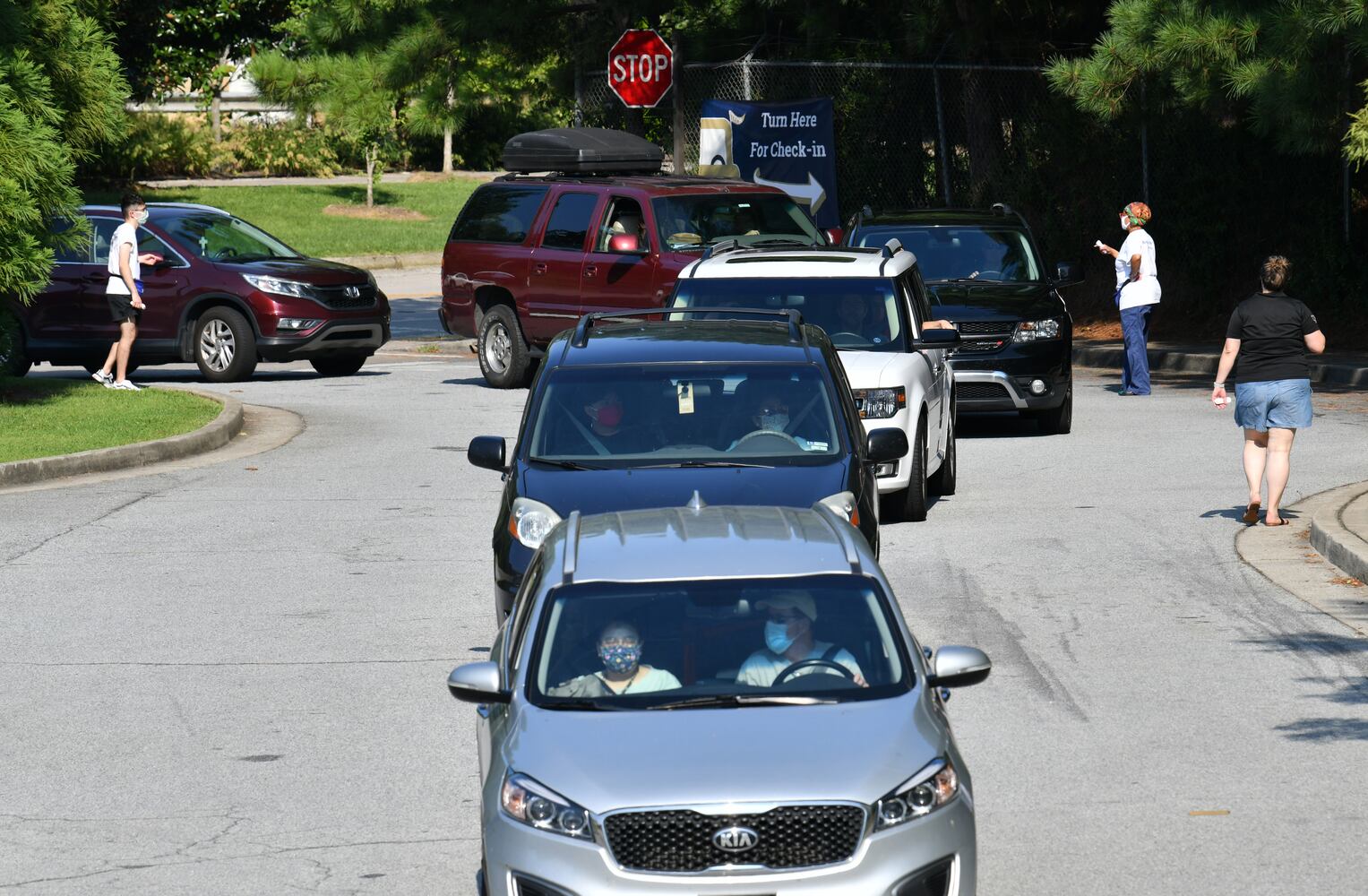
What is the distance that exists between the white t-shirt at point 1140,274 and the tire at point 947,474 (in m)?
6.00

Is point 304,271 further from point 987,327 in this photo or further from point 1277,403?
point 1277,403

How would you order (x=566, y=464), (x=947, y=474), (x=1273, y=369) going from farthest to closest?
(x=947, y=474)
(x=1273, y=369)
(x=566, y=464)

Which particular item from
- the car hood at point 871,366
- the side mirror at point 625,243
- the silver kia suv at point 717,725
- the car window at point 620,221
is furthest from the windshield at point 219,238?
the silver kia suv at point 717,725

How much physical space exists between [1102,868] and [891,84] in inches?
885

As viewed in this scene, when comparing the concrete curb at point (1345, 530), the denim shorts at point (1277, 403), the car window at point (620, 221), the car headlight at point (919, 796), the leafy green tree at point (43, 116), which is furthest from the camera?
the car window at point (620, 221)

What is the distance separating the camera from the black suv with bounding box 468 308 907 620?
27.6 ft

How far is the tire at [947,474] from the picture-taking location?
44.9 ft

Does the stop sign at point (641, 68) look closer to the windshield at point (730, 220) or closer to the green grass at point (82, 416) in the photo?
the windshield at point (730, 220)

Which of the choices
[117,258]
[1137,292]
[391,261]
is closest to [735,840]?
[1137,292]

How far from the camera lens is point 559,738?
Result: 5.20 meters

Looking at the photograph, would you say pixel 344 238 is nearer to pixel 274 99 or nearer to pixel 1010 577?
pixel 274 99

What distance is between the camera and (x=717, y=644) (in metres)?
5.59

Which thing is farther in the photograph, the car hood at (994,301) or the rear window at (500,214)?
the rear window at (500,214)

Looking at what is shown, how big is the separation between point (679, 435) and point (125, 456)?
25.2 ft
